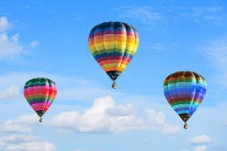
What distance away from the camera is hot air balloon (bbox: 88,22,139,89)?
294ft

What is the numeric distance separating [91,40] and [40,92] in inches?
707

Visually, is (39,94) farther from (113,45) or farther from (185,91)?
(185,91)

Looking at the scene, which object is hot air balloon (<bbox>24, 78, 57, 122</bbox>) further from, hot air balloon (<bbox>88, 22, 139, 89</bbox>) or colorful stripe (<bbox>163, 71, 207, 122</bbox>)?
colorful stripe (<bbox>163, 71, 207, 122</bbox>)

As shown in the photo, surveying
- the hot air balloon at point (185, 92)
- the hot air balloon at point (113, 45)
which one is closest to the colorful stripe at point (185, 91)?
the hot air balloon at point (185, 92)

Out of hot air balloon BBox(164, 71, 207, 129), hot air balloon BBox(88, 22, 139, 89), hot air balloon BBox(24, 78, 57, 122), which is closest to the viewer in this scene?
hot air balloon BBox(88, 22, 139, 89)

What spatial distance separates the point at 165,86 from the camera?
97.2m

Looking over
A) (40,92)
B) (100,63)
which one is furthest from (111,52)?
(40,92)

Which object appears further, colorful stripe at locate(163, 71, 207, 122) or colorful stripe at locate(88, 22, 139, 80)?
colorful stripe at locate(163, 71, 207, 122)

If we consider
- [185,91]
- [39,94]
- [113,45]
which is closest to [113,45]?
[113,45]

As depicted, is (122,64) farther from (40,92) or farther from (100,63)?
(40,92)

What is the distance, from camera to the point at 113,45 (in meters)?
89.6

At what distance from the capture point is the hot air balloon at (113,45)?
294 ft

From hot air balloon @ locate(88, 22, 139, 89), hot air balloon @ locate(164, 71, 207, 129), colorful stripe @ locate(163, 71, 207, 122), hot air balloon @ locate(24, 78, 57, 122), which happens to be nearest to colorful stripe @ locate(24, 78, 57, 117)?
hot air balloon @ locate(24, 78, 57, 122)

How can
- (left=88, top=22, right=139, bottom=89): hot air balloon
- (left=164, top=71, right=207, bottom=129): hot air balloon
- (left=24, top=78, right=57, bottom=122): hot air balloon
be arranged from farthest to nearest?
(left=24, top=78, right=57, bottom=122): hot air balloon < (left=164, top=71, right=207, bottom=129): hot air balloon < (left=88, top=22, right=139, bottom=89): hot air balloon
